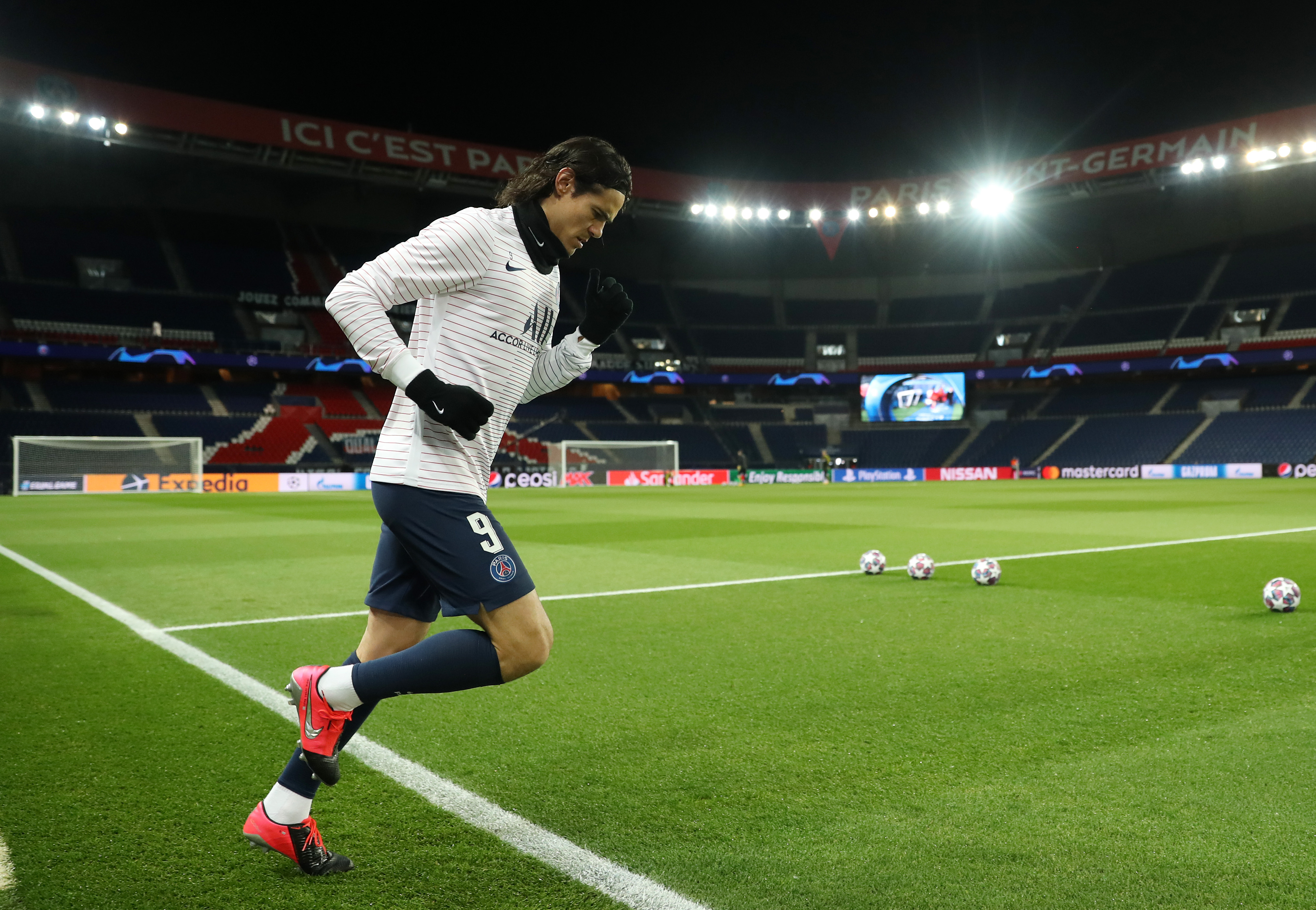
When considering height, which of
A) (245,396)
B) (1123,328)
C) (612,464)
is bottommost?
(612,464)

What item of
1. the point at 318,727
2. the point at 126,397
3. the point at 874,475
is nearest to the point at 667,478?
the point at 874,475

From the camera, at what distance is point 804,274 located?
2586 inches

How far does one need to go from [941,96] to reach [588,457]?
Result: 24751 mm

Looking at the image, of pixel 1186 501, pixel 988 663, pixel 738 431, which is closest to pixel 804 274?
pixel 738 431

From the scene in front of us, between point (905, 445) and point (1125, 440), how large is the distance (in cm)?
1303

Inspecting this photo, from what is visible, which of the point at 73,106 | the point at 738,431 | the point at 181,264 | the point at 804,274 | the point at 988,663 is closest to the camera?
the point at 988,663

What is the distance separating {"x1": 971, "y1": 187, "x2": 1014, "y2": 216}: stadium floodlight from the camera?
4978 centimetres

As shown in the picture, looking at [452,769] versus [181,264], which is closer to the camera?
[452,769]

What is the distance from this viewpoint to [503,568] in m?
2.78

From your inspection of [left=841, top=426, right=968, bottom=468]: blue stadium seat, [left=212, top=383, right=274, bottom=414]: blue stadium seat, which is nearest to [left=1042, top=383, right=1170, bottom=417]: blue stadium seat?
[left=841, top=426, right=968, bottom=468]: blue stadium seat

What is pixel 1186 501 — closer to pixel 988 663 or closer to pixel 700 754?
pixel 988 663

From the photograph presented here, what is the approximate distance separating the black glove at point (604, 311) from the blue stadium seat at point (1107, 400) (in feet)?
193

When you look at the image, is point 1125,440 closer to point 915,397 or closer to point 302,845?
point 915,397

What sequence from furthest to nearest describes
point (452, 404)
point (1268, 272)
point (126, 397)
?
point (1268, 272), point (126, 397), point (452, 404)
